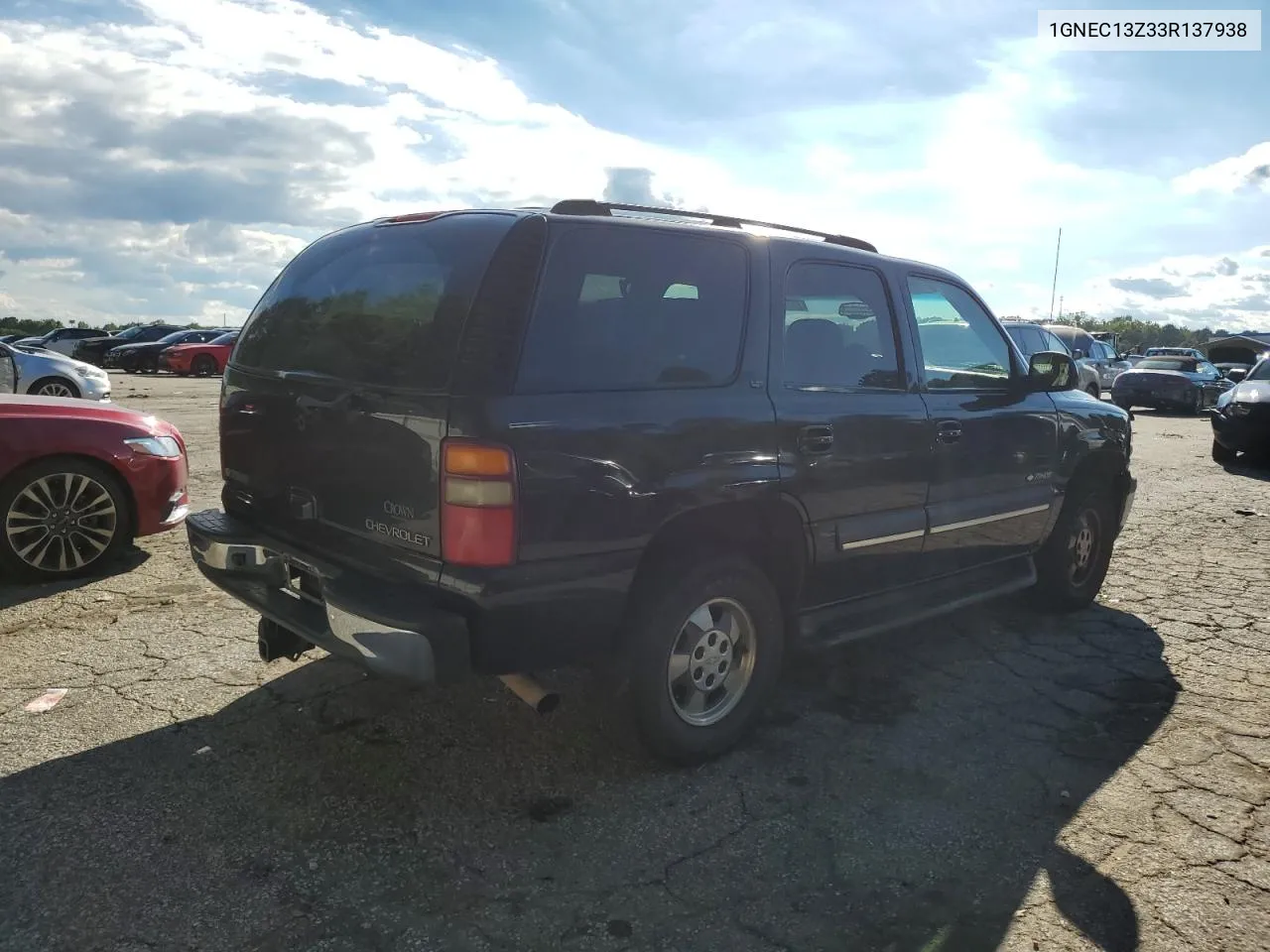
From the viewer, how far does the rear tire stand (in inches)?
469

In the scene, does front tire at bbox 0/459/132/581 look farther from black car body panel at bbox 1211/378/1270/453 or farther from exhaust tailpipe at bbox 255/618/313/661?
black car body panel at bbox 1211/378/1270/453

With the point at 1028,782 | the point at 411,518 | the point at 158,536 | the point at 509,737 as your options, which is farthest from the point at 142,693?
the point at 1028,782

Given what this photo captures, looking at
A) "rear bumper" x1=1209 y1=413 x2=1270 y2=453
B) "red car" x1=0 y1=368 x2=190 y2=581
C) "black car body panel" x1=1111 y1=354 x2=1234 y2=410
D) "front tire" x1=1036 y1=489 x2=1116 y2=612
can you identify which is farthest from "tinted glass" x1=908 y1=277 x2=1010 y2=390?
"black car body panel" x1=1111 y1=354 x2=1234 y2=410

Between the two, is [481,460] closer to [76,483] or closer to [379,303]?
[379,303]

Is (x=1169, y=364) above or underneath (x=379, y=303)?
underneath

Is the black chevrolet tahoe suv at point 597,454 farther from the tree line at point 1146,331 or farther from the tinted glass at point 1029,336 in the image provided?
the tree line at point 1146,331

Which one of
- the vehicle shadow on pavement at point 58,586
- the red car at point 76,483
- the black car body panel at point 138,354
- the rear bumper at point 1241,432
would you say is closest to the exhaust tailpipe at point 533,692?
the vehicle shadow on pavement at point 58,586

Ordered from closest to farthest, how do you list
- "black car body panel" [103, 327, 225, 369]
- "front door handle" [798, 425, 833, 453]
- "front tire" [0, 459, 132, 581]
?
"front door handle" [798, 425, 833, 453] → "front tire" [0, 459, 132, 581] → "black car body panel" [103, 327, 225, 369]

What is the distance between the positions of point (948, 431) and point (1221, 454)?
10.0 m

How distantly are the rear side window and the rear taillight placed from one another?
9.5 inches

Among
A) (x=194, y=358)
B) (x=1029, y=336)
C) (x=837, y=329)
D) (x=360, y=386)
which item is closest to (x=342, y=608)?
(x=360, y=386)

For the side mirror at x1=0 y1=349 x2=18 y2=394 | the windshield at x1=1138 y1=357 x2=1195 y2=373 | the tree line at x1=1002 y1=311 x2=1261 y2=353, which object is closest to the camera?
the side mirror at x1=0 y1=349 x2=18 y2=394

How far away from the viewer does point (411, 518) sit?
112 inches

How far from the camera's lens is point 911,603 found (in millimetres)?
4078
